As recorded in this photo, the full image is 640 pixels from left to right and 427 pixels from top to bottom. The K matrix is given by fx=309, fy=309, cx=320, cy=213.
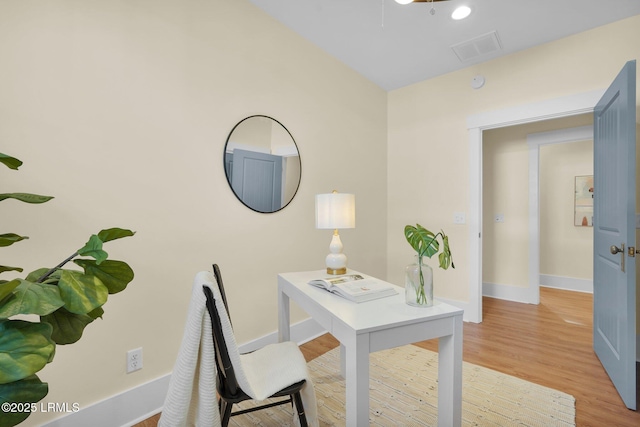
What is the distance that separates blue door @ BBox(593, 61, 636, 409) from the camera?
1.73 meters

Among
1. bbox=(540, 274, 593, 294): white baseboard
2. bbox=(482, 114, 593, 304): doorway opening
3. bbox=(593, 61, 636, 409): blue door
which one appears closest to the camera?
bbox=(593, 61, 636, 409): blue door

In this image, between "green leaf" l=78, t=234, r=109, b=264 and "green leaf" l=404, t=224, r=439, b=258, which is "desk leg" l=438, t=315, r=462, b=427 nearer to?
"green leaf" l=404, t=224, r=439, b=258

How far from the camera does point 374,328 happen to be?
111 centimetres

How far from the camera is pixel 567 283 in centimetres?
446

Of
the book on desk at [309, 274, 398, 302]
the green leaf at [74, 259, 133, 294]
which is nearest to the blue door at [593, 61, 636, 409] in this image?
the book on desk at [309, 274, 398, 302]

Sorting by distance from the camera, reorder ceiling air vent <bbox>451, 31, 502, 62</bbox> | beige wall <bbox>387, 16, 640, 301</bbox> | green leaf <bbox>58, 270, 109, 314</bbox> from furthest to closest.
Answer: ceiling air vent <bbox>451, 31, 502, 62</bbox> → beige wall <bbox>387, 16, 640, 301</bbox> → green leaf <bbox>58, 270, 109, 314</bbox>

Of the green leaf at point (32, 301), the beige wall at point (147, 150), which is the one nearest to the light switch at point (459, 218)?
the beige wall at point (147, 150)

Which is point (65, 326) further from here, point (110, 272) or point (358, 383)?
point (358, 383)

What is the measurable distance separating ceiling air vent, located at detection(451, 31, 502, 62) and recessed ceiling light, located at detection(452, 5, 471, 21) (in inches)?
15.2

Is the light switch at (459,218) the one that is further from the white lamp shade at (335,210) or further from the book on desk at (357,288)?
the book on desk at (357,288)

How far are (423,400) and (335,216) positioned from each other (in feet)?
3.95

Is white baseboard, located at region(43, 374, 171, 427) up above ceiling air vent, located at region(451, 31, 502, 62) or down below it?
below

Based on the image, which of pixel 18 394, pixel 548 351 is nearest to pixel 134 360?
pixel 18 394

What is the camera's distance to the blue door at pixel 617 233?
1.73 meters
